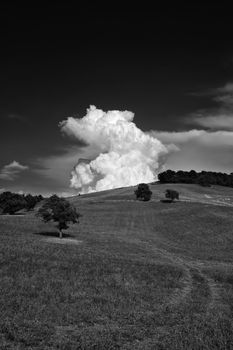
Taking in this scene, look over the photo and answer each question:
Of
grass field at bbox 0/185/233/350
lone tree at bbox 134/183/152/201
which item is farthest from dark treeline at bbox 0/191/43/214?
grass field at bbox 0/185/233/350

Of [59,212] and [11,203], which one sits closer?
[59,212]

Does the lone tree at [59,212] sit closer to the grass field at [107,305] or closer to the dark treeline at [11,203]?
the grass field at [107,305]

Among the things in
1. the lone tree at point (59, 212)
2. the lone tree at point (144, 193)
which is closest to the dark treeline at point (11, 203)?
the lone tree at point (144, 193)

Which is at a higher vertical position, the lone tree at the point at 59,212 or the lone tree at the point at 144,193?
the lone tree at the point at 144,193

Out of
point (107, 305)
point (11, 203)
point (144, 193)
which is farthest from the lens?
point (144, 193)

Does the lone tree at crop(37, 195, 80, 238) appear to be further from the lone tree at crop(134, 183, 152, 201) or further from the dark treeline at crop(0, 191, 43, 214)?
the lone tree at crop(134, 183, 152, 201)

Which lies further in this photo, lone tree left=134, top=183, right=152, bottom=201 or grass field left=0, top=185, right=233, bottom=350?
lone tree left=134, top=183, right=152, bottom=201

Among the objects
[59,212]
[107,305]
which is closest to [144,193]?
[59,212]

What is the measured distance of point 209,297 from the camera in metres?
27.0

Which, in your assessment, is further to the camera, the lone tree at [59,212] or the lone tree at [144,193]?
the lone tree at [144,193]

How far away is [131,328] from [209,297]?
11.5m

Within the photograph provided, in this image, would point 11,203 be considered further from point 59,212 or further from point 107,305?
point 107,305

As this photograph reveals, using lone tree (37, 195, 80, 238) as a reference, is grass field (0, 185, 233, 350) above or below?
below

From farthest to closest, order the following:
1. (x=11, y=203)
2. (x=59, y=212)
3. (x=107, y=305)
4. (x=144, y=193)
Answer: (x=144, y=193), (x=11, y=203), (x=59, y=212), (x=107, y=305)
